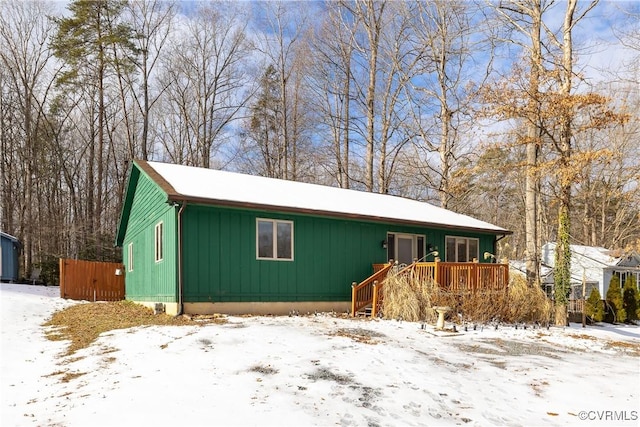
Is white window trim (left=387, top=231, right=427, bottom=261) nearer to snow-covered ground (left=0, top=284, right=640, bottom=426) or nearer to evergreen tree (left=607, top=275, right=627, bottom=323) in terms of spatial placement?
snow-covered ground (left=0, top=284, right=640, bottom=426)

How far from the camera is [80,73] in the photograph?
1073 inches

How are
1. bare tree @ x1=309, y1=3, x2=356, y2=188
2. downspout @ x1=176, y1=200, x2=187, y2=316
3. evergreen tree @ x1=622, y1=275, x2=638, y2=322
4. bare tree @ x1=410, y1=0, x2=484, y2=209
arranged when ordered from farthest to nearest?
bare tree @ x1=309, y1=3, x2=356, y2=188 → bare tree @ x1=410, y1=0, x2=484, y2=209 → evergreen tree @ x1=622, y1=275, x2=638, y2=322 → downspout @ x1=176, y1=200, x2=187, y2=316

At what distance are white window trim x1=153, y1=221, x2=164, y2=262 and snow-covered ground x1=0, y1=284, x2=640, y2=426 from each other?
3598 millimetres

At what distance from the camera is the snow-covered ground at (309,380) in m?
4.47

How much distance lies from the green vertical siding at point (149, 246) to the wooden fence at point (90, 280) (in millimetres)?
1158

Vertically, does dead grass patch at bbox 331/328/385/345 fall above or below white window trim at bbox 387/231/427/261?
below

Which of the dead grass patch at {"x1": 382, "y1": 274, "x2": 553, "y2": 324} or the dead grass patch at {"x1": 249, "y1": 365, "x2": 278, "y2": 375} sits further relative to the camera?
the dead grass patch at {"x1": 382, "y1": 274, "x2": 553, "y2": 324}

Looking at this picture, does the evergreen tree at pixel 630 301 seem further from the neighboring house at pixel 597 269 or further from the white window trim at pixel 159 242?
the white window trim at pixel 159 242

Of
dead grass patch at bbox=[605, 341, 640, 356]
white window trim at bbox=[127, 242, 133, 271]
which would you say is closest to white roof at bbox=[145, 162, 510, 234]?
white window trim at bbox=[127, 242, 133, 271]

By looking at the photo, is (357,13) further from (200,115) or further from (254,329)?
(254,329)

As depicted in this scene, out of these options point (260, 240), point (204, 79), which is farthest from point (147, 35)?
point (260, 240)

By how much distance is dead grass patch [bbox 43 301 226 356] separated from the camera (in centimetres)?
883

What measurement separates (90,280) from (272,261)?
417 inches

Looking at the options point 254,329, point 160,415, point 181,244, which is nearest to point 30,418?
point 160,415
